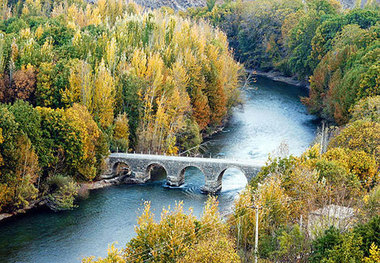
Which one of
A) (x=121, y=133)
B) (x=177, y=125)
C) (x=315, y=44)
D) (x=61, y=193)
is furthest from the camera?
(x=315, y=44)

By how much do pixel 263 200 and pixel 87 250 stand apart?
15.6m

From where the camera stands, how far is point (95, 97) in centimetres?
6450

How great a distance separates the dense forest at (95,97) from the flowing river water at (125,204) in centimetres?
258

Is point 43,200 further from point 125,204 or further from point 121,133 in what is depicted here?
point 121,133

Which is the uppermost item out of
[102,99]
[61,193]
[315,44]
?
[315,44]

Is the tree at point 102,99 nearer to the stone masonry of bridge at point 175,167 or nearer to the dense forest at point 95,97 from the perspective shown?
the dense forest at point 95,97

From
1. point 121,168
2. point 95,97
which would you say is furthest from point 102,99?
point 121,168

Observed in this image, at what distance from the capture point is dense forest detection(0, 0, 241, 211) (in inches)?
2170

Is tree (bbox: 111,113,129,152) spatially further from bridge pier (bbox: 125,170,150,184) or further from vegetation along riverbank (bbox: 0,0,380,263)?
bridge pier (bbox: 125,170,150,184)

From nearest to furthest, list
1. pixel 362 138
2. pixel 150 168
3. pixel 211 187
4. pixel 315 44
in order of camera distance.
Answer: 1. pixel 362 138
2. pixel 211 187
3. pixel 150 168
4. pixel 315 44

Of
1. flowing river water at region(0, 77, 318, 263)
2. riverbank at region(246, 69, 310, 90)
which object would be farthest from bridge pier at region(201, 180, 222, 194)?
riverbank at region(246, 69, 310, 90)

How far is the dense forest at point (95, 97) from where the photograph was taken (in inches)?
2170

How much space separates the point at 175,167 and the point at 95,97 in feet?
40.1

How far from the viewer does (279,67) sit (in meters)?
124
